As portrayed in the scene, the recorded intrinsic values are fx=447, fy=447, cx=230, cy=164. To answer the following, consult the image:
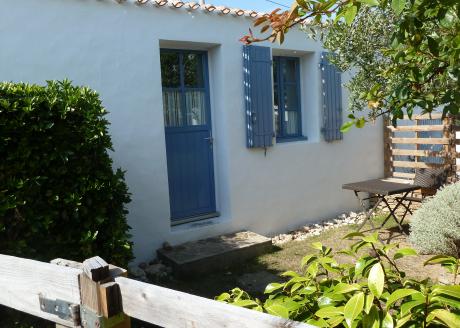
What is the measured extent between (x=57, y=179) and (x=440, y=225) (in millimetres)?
3958

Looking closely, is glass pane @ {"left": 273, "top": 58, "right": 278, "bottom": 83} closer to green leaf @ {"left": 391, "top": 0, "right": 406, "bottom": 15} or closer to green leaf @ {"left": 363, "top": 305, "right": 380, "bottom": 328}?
green leaf @ {"left": 391, "top": 0, "right": 406, "bottom": 15}

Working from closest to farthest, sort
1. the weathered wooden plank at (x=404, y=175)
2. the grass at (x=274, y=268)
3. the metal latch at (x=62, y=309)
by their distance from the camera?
1. the metal latch at (x=62, y=309)
2. the grass at (x=274, y=268)
3. the weathered wooden plank at (x=404, y=175)

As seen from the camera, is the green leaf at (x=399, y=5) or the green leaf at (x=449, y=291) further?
the green leaf at (x=399, y=5)

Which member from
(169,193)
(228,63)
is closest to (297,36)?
(228,63)

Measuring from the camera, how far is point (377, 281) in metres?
1.38

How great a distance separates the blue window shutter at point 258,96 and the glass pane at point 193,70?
63 centimetres

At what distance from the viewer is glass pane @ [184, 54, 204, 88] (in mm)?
6293

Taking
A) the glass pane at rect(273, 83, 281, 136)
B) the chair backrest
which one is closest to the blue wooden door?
the glass pane at rect(273, 83, 281, 136)

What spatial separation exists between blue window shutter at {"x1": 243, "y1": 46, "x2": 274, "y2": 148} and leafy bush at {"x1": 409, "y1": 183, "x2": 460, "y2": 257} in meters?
2.43

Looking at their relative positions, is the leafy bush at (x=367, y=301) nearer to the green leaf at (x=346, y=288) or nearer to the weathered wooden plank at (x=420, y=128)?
the green leaf at (x=346, y=288)

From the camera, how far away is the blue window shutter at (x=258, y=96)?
6457 mm

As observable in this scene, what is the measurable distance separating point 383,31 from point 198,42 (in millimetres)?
2358

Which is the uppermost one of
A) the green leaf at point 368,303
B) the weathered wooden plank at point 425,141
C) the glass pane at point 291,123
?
the glass pane at point 291,123

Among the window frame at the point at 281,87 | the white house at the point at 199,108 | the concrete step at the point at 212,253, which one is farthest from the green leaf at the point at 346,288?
the window frame at the point at 281,87
